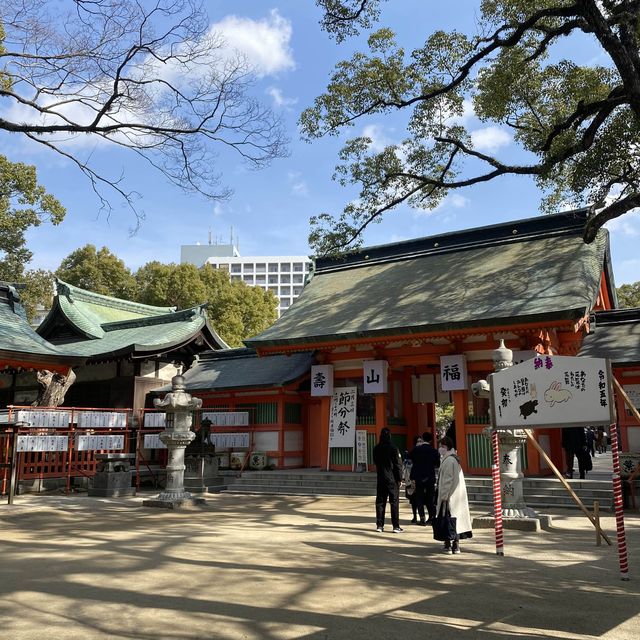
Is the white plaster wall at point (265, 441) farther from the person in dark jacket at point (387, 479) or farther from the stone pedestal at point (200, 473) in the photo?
the person in dark jacket at point (387, 479)

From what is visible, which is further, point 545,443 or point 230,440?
point 230,440

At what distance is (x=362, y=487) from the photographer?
50.8ft

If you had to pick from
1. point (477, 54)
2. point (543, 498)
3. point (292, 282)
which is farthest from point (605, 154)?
point (292, 282)

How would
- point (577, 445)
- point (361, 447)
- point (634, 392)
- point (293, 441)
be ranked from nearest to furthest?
point (577, 445) < point (361, 447) < point (634, 392) < point (293, 441)

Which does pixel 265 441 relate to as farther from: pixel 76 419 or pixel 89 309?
pixel 89 309

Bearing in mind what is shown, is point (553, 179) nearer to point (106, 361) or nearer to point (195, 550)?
point (195, 550)

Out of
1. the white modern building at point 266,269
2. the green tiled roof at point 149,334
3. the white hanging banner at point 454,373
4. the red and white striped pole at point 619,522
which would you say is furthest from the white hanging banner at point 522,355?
the white modern building at point 266,269

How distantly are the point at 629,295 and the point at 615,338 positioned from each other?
21.8 m

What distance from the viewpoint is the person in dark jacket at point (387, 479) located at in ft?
32.2

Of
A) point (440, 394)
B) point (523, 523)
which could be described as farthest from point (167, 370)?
point (523, 523)

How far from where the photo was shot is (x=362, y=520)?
444 inches

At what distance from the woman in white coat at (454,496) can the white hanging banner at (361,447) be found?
912cm

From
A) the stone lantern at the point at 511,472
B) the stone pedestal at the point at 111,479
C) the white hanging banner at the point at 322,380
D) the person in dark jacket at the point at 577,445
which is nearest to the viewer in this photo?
the stone lantern at the point at 511,472

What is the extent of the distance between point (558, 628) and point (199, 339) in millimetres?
20316
